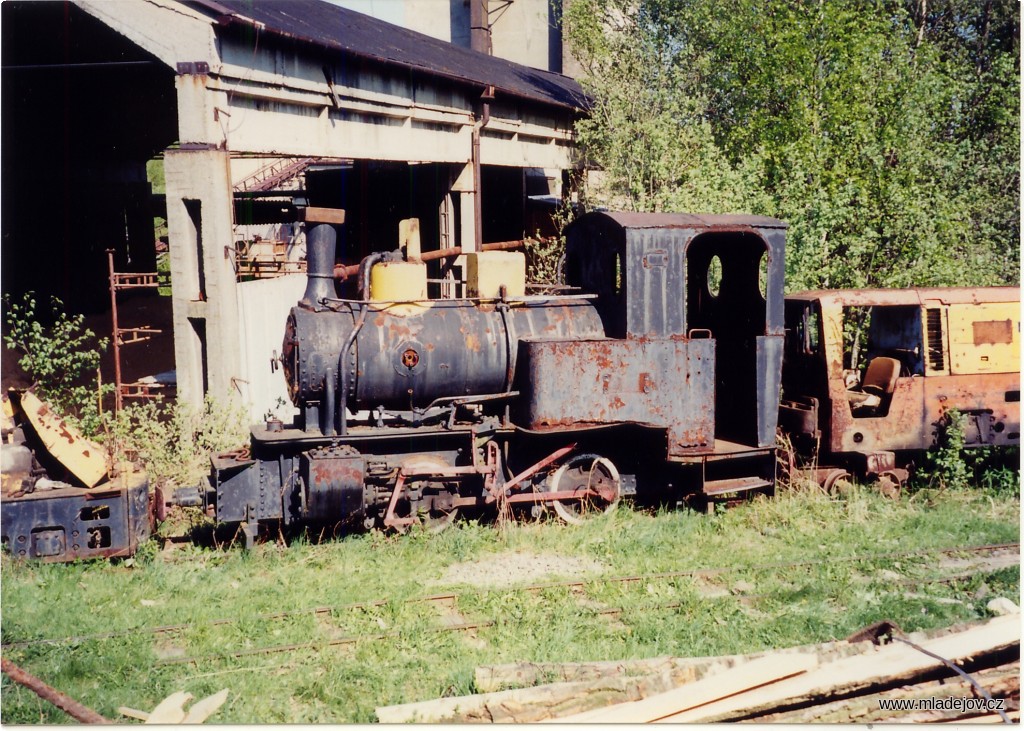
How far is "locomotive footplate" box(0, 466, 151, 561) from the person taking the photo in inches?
277

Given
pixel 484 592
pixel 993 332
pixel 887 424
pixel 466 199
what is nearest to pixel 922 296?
pixel 993 332

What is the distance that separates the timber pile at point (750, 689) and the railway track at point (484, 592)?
114 centimetres

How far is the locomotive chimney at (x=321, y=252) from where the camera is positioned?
801 cm

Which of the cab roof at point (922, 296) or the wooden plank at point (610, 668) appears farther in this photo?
the cab roof at point (922, 296)

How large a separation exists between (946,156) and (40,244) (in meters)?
17.0

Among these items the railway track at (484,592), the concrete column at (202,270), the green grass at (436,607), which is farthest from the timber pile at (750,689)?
the concrete column at (202,270)

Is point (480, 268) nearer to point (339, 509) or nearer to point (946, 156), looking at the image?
point (339, 509)

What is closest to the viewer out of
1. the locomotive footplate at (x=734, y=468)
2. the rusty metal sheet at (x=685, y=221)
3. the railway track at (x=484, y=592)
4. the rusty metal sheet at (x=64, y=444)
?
the railway track at (x=484, y=592)

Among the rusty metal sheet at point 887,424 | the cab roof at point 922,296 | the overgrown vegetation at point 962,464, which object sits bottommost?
the overgrown vegetation at point 962,464

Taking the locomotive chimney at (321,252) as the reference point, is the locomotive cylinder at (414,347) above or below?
below

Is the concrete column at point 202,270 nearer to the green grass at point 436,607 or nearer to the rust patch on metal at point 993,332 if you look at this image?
the green grass at point 436,607

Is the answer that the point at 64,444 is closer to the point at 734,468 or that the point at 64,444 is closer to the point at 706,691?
the point at 706,691

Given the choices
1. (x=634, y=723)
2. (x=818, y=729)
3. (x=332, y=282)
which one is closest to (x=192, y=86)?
(x=332, y=282)

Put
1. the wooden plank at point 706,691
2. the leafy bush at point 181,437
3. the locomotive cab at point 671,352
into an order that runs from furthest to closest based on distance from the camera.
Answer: the leafy bush at point 181,437 → the locomotive cab at point 671,352 → the wooden plank at point 706,691
